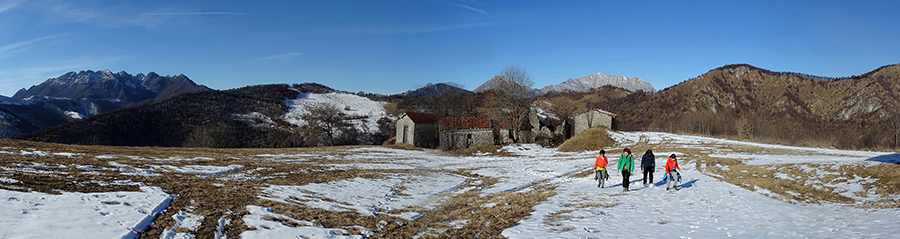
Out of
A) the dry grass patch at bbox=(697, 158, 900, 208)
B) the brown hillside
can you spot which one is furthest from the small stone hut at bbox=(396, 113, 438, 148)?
the brown hillside

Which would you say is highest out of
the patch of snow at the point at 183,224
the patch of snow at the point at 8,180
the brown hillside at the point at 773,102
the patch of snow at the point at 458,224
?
the brown hillside at the point at 773,102

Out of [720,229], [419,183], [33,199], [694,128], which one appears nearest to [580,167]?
[419,183]

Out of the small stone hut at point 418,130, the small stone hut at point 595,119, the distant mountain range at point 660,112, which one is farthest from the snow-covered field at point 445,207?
the distant mountain range at point 660,112

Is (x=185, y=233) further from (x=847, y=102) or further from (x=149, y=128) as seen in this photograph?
(x=847, y=102)

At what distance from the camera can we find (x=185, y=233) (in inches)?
313

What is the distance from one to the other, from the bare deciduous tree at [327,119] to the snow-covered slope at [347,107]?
306 centimetres

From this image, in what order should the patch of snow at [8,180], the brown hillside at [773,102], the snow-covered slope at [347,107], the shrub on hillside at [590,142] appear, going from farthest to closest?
the snow-covered slope at [347,107]
the brown hillside at [773,102]
the shrub on hillside at [590,142]
the patch of snow at [8,180]

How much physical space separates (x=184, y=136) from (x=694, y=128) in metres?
123

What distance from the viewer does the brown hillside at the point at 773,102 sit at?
110250mm

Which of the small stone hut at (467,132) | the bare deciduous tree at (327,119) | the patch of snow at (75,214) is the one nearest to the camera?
the patch of snow at (75,214)

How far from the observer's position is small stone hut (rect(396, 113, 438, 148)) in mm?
61531

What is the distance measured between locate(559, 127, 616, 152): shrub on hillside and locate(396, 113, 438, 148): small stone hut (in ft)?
81.0

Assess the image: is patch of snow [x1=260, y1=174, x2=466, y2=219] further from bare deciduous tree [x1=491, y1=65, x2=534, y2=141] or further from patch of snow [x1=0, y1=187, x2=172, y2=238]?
bare deciduous tree [x1=491, y1=65, x2=534, y2=141]

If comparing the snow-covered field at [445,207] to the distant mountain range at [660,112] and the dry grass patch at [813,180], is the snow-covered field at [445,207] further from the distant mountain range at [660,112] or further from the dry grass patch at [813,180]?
the distant mountain range at [660,112]
